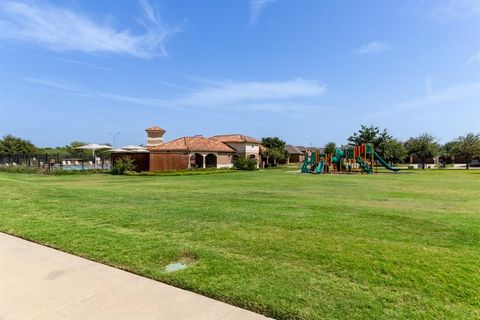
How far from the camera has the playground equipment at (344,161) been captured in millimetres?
38438

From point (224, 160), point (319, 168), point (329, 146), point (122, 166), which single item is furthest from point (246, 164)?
point (329, 146)

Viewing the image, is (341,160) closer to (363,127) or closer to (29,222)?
(363,127)

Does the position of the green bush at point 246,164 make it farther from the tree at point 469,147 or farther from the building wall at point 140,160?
the tree at point 469,147

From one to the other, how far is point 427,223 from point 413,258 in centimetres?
291

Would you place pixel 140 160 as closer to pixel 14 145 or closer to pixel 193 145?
pixel 193 145

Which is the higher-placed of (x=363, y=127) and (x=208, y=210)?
(x=363, y=127)

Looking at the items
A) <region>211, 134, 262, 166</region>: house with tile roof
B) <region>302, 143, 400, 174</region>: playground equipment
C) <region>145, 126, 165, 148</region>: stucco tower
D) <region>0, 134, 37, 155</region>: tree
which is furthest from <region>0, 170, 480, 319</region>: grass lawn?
<region>0, 134, 37, 155</region>: tree

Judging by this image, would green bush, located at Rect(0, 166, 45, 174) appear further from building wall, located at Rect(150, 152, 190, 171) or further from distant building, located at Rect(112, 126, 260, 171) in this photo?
building wall, located at Rect(150, 152, 190, 171)

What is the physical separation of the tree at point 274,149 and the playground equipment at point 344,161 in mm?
17155

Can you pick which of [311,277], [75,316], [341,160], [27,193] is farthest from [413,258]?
[341,160]

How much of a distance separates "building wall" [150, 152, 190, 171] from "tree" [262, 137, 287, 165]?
61.1ft

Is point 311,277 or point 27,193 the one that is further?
point 27,193

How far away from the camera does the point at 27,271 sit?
4.58m

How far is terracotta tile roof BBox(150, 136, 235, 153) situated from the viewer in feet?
147
